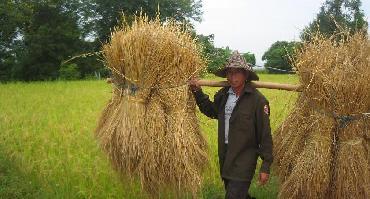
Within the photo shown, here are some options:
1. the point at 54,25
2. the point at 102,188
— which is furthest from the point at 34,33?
the point at 102,188

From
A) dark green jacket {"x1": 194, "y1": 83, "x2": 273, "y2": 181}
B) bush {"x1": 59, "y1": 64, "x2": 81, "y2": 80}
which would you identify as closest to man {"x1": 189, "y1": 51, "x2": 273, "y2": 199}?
dark green jacket {"x1": 194, "y1": 83, "x2": 273, "y2": 181}

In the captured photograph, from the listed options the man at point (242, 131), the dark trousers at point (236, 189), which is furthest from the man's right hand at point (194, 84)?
the dark trousers at point (236, 189)

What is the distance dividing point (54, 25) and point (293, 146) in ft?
111

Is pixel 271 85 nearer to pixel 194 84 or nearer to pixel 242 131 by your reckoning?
pixel 242 131

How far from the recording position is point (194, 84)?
4.56 m

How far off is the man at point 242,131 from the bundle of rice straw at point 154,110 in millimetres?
250

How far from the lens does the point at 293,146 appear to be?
461cm

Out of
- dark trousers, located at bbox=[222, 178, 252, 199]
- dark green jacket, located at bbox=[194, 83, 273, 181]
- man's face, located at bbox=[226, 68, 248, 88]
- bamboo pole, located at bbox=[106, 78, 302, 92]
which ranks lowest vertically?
dark trousers, located at bbox=[222, 178, 252, 199]

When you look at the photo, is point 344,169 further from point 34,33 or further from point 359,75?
point 34,33

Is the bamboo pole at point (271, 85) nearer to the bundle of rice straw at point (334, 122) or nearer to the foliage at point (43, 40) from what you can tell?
the bundle of rice straw at point (334, 122)

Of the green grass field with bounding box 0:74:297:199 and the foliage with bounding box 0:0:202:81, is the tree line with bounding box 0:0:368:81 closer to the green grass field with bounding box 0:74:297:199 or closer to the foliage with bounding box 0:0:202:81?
the foliage with bounding box 0:0:202:81

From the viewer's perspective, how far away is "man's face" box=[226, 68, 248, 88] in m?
4.48

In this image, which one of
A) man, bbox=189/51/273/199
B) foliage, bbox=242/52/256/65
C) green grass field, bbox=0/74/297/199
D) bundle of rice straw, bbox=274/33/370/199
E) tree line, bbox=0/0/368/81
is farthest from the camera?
tree line, bbox=0/0/368/81

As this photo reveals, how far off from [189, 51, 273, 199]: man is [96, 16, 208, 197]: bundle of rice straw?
25 centimetres
